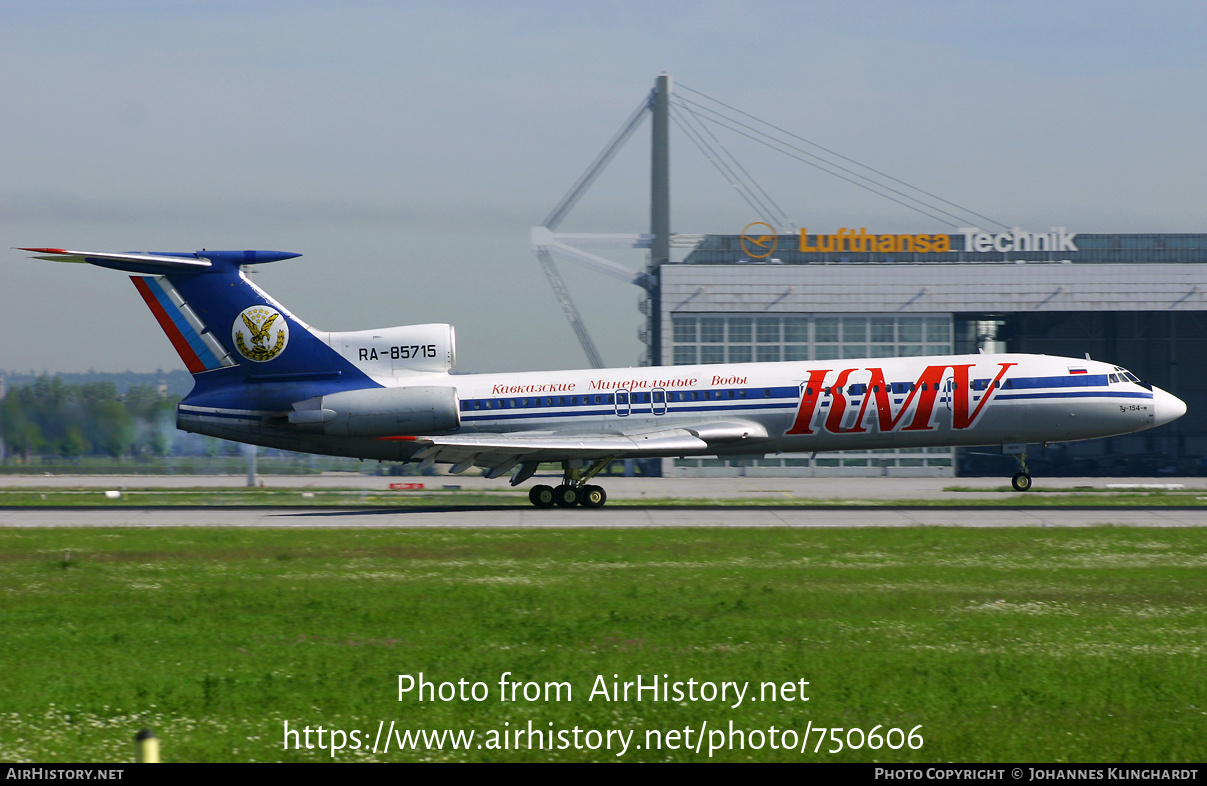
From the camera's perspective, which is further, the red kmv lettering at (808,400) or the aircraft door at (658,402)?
the aircraft door at (658,402)

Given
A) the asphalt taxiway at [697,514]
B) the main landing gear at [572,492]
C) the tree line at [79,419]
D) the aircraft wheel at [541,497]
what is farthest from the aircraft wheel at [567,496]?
the tree line at [79,419]

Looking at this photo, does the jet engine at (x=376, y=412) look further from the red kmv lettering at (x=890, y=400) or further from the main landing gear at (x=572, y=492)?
the red kmv lettering at (x=890, y=400)

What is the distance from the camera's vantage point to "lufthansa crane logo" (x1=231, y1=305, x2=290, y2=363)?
3381cm

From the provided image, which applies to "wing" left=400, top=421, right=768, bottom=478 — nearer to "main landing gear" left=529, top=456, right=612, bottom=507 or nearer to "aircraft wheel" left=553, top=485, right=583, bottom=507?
"main landing gear" left=529, top=456, right=612, bottom=507

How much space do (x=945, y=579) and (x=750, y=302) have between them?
48.8m

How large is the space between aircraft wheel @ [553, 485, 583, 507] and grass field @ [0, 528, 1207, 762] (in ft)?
36.3

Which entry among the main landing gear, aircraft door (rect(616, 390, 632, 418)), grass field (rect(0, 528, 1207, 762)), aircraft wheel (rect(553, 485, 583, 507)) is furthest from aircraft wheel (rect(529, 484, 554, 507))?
grass field (rect(0, 528, 1207, 762))

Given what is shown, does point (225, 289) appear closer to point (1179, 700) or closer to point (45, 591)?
point (45, 591)

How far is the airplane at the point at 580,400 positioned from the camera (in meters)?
33.6

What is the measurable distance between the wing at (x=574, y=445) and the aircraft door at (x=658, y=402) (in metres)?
0.63

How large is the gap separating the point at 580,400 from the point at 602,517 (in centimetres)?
497

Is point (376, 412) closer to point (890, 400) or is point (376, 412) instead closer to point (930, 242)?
point (890, 400)

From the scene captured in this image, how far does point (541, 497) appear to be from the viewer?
33.8 m
